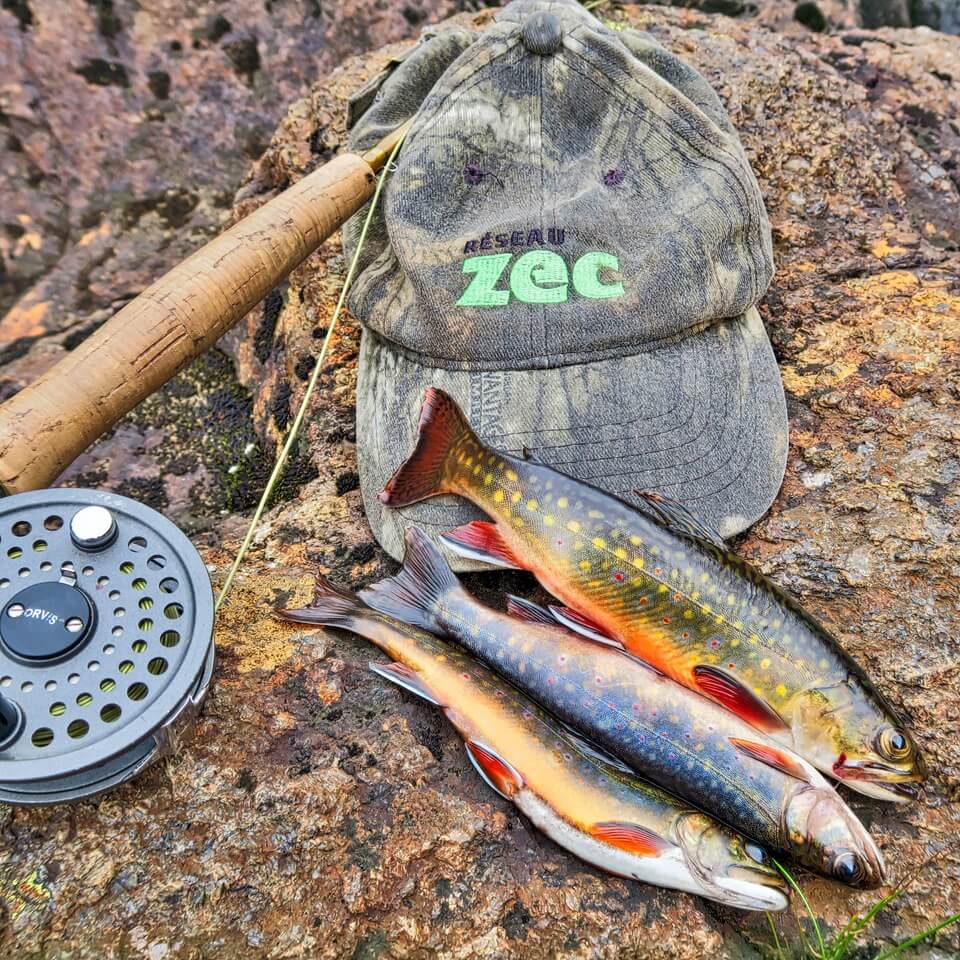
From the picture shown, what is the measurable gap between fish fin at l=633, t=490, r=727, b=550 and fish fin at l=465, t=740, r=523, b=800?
22.9 inches

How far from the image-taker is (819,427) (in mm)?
2324

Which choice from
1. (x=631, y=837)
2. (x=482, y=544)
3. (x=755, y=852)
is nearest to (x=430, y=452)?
(x=482, y=544)

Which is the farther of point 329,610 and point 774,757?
point 329,610

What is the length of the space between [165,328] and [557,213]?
0.98 m

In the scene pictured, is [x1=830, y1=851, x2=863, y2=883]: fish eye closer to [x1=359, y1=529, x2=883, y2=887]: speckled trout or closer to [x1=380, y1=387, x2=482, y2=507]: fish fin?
[x1=359, y1=529, x2=883, y2=887]: speckled trout

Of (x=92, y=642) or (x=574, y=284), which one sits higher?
(x=574, y=284)

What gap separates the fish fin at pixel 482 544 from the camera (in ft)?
6.26

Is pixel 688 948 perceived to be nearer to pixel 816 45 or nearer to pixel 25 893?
pixel 25 893

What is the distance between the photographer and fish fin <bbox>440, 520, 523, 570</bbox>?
1909mm

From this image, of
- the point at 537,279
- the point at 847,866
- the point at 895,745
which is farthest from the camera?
the point at 537,279

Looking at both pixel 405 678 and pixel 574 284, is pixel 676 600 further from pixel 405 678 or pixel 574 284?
pixel 574 284

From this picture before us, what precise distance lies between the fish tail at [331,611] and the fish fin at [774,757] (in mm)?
806

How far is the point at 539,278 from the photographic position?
2.14 metres

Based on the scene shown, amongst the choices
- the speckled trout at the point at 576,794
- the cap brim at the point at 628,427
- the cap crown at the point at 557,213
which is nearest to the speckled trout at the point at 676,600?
the cap brim at the point at 628,427
